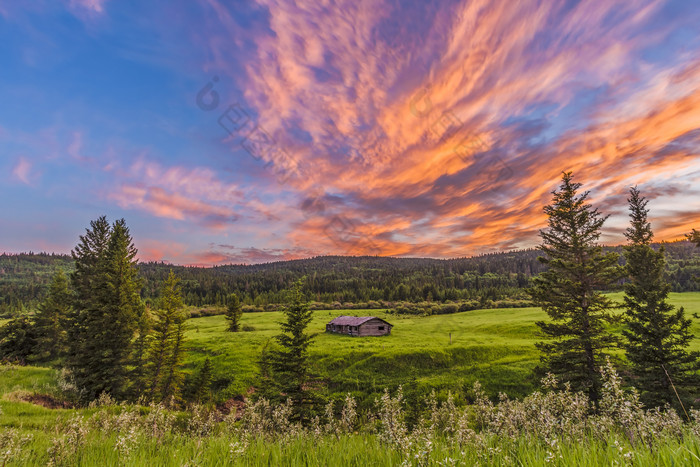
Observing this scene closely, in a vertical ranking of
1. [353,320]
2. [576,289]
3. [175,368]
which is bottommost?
[175,368]

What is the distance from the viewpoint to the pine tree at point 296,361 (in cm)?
2583

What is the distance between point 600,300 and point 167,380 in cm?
4555

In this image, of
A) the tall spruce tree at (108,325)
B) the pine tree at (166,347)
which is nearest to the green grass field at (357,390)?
the tall spruce tree at (108,325)

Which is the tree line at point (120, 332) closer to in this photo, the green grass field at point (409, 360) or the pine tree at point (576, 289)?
the green grass field at point (409, 360)

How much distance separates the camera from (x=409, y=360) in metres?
50.1

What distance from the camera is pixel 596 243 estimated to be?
26297 millimetres

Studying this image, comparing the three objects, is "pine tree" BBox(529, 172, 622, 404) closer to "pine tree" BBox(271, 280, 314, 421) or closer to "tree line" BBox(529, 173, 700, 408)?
"tree line" BBox(529, 173, 700, 408)

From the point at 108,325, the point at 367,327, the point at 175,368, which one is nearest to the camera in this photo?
the point at 108,325

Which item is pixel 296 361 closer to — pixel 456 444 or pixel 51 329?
pixel 456 444

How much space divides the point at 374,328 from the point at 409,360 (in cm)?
2895

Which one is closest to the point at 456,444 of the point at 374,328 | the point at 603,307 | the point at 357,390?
the point at 603,307

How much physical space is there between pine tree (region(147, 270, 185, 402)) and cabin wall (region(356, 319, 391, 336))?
157ft

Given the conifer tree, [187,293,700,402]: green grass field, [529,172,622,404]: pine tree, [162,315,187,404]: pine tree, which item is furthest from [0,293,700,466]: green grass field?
the conifer tree

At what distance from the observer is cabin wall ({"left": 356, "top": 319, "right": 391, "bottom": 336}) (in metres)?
77.6
